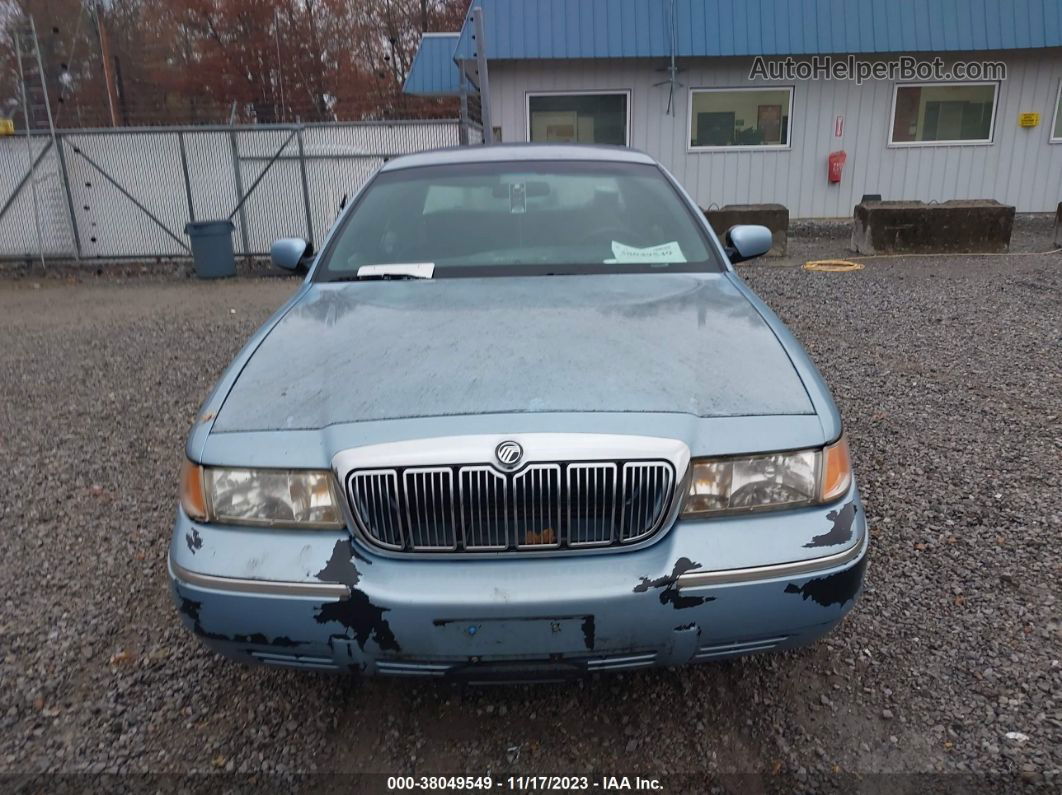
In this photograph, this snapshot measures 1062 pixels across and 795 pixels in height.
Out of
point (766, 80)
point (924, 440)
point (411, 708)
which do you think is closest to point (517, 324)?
point (411, 708)

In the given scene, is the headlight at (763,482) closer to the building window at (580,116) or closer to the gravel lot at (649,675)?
the gravel lot at (649,675)

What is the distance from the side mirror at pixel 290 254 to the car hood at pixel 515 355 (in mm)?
770

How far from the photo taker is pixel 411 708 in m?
2.38

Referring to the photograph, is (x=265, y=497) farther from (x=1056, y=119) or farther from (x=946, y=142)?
(x=1056, y=119)

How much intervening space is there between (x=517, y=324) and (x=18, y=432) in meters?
3.95

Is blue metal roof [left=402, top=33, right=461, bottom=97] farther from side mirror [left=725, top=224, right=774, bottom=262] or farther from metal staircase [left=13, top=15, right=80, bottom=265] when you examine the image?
side mirror [left=725, top=224, right=774, bottom=262]

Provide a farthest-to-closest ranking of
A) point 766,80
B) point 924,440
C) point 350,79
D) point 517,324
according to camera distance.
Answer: point 350,79
point 766,80
point 924,440
point 517,324

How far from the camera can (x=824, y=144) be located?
43.7 ft

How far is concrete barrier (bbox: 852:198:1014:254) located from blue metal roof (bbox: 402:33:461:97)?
8.37m

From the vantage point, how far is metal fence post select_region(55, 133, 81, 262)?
38.1 ft

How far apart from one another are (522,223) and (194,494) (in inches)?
73.4

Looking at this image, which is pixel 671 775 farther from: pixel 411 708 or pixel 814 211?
pixel 814 211

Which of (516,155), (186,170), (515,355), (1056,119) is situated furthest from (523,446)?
(1056,119)

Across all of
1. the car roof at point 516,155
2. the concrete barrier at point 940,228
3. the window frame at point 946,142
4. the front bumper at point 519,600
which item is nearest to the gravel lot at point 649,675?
the front bumper at point 519,600
